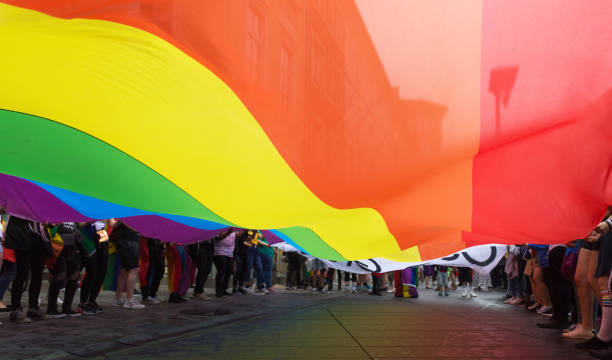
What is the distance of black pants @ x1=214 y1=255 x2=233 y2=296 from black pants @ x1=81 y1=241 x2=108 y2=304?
4.28 m

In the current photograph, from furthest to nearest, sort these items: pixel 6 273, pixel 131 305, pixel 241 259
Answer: pixel 241 259, pixel 131 305, pixel 6 273

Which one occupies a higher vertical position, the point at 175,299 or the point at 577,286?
the point at 577,286

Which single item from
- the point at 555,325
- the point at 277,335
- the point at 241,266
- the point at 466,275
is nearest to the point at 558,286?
the point at 555,325

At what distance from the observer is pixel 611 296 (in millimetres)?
5672

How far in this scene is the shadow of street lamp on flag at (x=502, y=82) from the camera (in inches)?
113

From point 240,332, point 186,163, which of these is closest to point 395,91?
point 186,163

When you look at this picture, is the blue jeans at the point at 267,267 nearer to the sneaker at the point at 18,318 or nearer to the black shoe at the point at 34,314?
the black shoe at the point at 34,314

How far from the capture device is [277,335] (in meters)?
7.09

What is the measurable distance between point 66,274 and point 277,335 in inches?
141

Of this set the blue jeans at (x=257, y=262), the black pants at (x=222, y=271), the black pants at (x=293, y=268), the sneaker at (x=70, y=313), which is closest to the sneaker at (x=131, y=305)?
the sneaker at (x=70, y=313)

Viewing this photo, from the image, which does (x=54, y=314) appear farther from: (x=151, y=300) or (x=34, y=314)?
(x=151, y=300)

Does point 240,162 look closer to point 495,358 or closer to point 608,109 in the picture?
point 608,109

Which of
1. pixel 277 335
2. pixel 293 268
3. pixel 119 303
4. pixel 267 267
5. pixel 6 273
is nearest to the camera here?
pixel 277 335

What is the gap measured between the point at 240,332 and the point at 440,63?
551 centimetres
